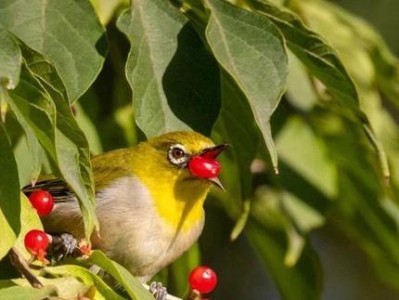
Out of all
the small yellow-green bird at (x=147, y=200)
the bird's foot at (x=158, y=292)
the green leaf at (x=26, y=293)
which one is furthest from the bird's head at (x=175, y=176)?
the green leaf at (x=26, y=293)

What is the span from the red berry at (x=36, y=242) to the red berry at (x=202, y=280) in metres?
0.48

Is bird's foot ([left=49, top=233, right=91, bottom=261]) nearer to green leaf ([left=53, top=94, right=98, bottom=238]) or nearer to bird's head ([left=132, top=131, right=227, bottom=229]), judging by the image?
green leaf ([left=53, top=94, right=98, bottom=238])

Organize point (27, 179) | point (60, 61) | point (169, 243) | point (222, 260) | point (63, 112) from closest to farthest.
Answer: point (63, 112) < point (60, 61) < point (27, 179) < point (169, 243) < point (222, 260)

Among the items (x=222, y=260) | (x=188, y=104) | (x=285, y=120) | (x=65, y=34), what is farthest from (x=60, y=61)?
(x=222, y=260)

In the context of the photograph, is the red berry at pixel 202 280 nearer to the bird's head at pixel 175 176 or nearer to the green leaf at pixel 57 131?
the green leaf at pixel 57 131

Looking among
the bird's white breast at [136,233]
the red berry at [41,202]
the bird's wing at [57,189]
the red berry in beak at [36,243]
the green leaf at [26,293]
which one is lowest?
the bird's white breast at [136,233]

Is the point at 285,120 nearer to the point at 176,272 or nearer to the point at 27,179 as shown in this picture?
the point at 176,272

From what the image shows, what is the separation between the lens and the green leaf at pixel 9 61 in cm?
197

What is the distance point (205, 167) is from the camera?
3139mm

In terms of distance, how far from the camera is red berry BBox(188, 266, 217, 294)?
2.63 metres

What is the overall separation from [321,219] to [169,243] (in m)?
0.62

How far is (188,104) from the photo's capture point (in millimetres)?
2697

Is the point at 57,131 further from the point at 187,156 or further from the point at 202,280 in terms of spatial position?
the point at 187,156

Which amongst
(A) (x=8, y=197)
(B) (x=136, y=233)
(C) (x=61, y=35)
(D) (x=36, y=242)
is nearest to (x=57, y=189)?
(B) (x=136, y=233)
